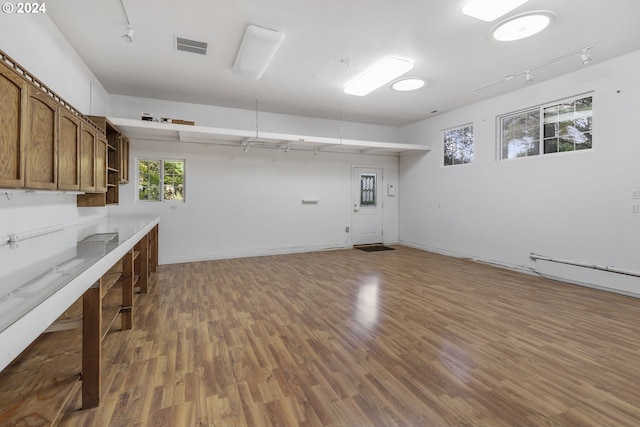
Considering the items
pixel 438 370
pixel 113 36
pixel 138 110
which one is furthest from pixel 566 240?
pixel 138 110

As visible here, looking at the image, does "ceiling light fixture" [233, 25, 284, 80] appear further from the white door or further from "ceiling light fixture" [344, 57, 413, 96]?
the white door

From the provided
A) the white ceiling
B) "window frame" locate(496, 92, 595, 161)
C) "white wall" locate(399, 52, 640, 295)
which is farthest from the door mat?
the white ceiling

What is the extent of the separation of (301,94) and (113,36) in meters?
2.85

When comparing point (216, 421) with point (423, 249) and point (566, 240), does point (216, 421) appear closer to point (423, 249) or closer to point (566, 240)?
point (566, 240)

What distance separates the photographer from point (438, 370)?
2139mm

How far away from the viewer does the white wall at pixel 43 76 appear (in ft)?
7.84

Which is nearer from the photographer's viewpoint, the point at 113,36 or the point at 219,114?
the point at 113,36

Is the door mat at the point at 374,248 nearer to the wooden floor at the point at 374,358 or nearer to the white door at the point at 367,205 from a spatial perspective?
the white door at the point at 367,205

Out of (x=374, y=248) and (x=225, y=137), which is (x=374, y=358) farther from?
(x=374, y=248)

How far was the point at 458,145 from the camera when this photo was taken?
639 centimetres

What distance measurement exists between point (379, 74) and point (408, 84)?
2.23 ft

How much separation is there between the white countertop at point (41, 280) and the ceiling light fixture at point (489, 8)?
3615 mm

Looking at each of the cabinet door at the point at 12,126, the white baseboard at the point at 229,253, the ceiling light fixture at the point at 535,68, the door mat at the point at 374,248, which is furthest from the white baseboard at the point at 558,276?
the cabinet door at the point at 12,126

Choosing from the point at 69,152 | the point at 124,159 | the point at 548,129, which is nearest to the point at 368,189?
the point at 548,129
